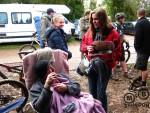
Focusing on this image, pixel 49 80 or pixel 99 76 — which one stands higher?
pixel 49 80

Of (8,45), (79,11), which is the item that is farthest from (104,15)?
(79,11)

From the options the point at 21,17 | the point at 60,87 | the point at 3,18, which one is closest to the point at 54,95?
the point at 60,87

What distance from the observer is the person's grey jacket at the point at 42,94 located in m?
3.96

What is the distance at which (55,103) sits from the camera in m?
4.10

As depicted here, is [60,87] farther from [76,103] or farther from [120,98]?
[120,98]

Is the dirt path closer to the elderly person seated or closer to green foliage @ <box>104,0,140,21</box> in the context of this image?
the elderly person seated

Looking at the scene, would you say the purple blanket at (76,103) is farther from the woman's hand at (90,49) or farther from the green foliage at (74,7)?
the green foliage at (74,7)

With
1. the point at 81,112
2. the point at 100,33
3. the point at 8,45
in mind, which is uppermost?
the point at 100,33

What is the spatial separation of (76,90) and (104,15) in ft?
6.23

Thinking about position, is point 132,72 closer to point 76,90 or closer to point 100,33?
point 100,33

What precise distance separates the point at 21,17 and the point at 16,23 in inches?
18.7

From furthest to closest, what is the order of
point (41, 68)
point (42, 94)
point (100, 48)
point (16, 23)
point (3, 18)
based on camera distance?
point (16, 23)
point (3, 18)
point (100, 48)
point (41, 68)
point (42, 94)

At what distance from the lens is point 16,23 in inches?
Result: 784

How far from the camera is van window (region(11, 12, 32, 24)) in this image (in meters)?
20.0
